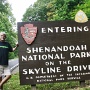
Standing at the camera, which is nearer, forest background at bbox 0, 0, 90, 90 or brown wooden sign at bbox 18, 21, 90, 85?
brown wooden sign at bbox 18, 21, 90, 85

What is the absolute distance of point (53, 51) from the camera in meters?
9.22

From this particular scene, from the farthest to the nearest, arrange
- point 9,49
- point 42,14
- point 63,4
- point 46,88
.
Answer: point 42,14 → point 63,4 → point 46,88 → point 9,49

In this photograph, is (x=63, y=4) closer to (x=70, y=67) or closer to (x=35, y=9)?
(x=70, y=67)

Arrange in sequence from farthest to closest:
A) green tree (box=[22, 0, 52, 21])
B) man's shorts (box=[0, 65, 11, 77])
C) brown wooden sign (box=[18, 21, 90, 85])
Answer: green tree (box=[22, 0, 52, 21])
brown wooden sign (box=[18, 21, 90, 85])
man's shorts (box=[0, 65, 11, 77])

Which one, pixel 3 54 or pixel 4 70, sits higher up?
pixel 3 54

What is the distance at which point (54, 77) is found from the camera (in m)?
9.23

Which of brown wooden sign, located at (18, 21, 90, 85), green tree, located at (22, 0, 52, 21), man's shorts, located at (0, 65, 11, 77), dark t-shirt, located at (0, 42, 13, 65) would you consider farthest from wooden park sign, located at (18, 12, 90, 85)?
green tree, located at (22, 0, 52, 21)

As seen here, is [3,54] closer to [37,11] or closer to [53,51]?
[53,51]

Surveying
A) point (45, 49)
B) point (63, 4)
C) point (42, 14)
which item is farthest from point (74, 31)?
point (42, 14)

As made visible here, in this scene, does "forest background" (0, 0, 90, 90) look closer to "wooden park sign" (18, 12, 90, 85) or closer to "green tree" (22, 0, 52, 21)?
"green tree" (22, 0, 52, 21)

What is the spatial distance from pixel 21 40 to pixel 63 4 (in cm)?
2004

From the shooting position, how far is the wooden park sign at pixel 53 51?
9.13m

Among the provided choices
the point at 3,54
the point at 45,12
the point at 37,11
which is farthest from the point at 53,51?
the point at 37,11

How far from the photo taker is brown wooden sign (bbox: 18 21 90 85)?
9.13m
